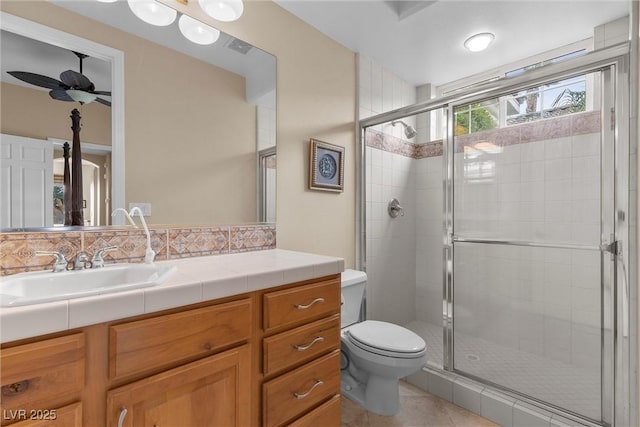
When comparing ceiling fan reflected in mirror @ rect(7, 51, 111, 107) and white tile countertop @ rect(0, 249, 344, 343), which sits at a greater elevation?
ceiling fan reflected in mirror @ rect(7, 51, 111, 107)

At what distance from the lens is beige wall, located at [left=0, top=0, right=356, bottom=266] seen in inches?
50.6

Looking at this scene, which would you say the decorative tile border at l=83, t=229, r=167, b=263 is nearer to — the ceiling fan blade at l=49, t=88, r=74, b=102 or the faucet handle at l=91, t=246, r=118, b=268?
the faucet handle at l=91, t=246, r=118, b=268

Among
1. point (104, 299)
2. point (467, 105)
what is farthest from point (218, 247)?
point (467, 105)

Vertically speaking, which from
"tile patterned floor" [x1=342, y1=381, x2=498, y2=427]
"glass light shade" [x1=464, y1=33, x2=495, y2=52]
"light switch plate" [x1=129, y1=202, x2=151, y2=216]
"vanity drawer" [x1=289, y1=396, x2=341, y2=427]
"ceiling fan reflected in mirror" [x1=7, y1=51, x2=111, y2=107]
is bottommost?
"tile patterned floor" [x1=342, y1=381, x2=498, y2=427]

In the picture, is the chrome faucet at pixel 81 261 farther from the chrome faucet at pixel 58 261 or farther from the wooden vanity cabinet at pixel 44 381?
the wooden vanity cabinet at pixel 44 381

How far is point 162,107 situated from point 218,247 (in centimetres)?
70

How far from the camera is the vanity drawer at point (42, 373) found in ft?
1.98

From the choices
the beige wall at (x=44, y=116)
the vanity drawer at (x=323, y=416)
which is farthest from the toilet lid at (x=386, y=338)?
the beige wall at (x=44, y=116)

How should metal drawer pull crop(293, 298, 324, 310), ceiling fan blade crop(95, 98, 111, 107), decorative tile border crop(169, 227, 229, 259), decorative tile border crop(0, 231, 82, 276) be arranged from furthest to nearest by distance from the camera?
1. decorative tile border crop(169, 227, 229, 259)
2. ceiling fan blade crop(95, 98, 111, 107)
3. metal drawer pull crop(293, 298, 324, 310)
4. decorative tile border crop(0, 231, 82, 276)

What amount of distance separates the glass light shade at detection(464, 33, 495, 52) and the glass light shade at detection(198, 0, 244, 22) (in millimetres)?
1590

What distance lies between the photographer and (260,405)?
1.01 metres

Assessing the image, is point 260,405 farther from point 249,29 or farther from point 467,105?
point 467,105

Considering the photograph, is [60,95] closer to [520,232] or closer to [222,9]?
[222,9]

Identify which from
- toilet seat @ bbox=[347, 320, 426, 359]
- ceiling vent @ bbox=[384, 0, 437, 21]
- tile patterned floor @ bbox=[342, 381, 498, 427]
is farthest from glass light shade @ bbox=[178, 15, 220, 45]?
tile patterned floor @ bbox=[342, 381, 498, 427]
